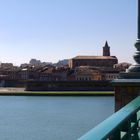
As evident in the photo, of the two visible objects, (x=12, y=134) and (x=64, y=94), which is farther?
(x=64, y=94)

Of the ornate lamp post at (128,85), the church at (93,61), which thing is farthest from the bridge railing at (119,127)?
the church at (93,61)

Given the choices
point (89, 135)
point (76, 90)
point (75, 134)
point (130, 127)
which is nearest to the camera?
point (89, 135)

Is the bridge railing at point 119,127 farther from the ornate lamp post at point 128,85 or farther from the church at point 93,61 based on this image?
the church at point 93,61

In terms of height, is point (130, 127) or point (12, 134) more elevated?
point (130, 127)

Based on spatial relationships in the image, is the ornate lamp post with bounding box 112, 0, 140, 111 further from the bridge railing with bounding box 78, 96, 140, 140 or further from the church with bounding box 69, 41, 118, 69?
the church with bounding box 69, 41, 118, 69

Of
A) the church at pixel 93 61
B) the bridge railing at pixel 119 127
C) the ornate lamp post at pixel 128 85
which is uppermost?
the church at pixel 93 61

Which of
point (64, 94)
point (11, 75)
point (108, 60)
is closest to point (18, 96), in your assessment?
point (64, 94)

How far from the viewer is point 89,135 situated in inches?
77.7

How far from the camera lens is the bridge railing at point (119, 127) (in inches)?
78.3

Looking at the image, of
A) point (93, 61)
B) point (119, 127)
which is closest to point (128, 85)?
point (119, 127)

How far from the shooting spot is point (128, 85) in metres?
3.71

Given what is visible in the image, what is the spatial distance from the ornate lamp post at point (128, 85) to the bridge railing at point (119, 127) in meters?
0.92

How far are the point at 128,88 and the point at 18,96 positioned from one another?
6445cm

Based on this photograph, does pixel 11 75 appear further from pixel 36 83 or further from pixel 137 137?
pixel 137 137
